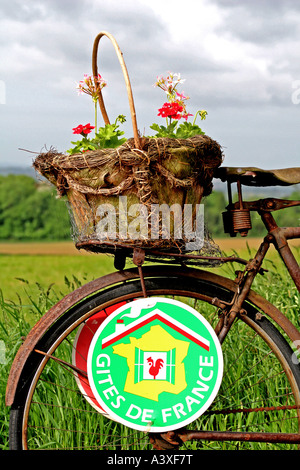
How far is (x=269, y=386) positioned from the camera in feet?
9.00

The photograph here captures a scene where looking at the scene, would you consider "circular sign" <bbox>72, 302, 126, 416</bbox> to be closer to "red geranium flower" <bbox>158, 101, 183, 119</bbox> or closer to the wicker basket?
the wicker basket

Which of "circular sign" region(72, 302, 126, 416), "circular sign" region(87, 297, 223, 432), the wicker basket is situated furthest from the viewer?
"circular sign" region(72, 302, 126, 416)

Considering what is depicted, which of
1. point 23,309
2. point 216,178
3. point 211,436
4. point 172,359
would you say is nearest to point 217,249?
point 216,178

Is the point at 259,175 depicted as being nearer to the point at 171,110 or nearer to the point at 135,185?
the point at 171,110

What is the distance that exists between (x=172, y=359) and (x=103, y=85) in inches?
42.9

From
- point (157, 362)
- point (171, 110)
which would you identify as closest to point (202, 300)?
point (157, 362)

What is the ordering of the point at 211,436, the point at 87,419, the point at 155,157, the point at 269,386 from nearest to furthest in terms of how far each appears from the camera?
the point at 155,157, the point at 211,436, the point at 87,419, the point at 269,386

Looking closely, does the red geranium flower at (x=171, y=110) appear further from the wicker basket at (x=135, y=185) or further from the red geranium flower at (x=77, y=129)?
the red geranium flower at (x=77, y=129)

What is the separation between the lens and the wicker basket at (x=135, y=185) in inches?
76.2

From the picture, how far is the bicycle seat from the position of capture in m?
2.15

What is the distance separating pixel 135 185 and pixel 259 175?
528mm

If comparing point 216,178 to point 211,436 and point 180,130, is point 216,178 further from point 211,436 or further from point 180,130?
point 211,436

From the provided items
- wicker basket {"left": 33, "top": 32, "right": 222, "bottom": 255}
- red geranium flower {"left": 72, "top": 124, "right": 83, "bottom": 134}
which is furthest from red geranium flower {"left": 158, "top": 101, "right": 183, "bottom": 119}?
red geranium flower {"left": 72, "top": 124, "right": 83, "bottom": 134}

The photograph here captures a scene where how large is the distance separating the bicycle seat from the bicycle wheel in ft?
1.38
